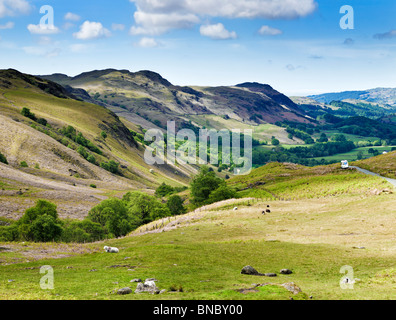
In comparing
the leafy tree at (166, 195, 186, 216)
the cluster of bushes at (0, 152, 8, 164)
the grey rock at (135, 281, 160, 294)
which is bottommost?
the leafy tree at (166, 195, 186, 216)

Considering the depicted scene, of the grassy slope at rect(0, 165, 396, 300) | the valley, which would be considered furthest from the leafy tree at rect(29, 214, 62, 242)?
the grassy slope at rect(0, 165, 396, 300)

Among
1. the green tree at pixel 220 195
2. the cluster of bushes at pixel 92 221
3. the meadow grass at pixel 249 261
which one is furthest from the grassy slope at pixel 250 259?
the green tree at pixel 220 195

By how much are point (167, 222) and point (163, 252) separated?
44395mm

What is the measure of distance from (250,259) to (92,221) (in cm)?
6713

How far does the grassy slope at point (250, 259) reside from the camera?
94.3 feet

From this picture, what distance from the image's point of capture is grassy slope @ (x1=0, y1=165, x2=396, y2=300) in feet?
94.3

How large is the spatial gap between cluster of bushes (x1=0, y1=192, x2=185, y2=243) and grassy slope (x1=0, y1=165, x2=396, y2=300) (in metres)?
17.7

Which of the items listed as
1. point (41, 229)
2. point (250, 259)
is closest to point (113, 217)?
point (41, 229)

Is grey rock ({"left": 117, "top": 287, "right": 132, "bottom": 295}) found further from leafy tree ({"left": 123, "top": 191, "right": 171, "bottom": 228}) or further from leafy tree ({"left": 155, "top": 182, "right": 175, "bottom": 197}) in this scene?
leafy tree ({"left": 155, "top": 182, "right": 175, "bottom": 197})

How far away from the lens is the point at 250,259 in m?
46.2

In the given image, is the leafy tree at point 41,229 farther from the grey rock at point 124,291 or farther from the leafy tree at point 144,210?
the grey rock at point 124,291

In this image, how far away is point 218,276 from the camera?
36.5 metres

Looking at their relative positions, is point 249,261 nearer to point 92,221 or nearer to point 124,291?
point 124,291
